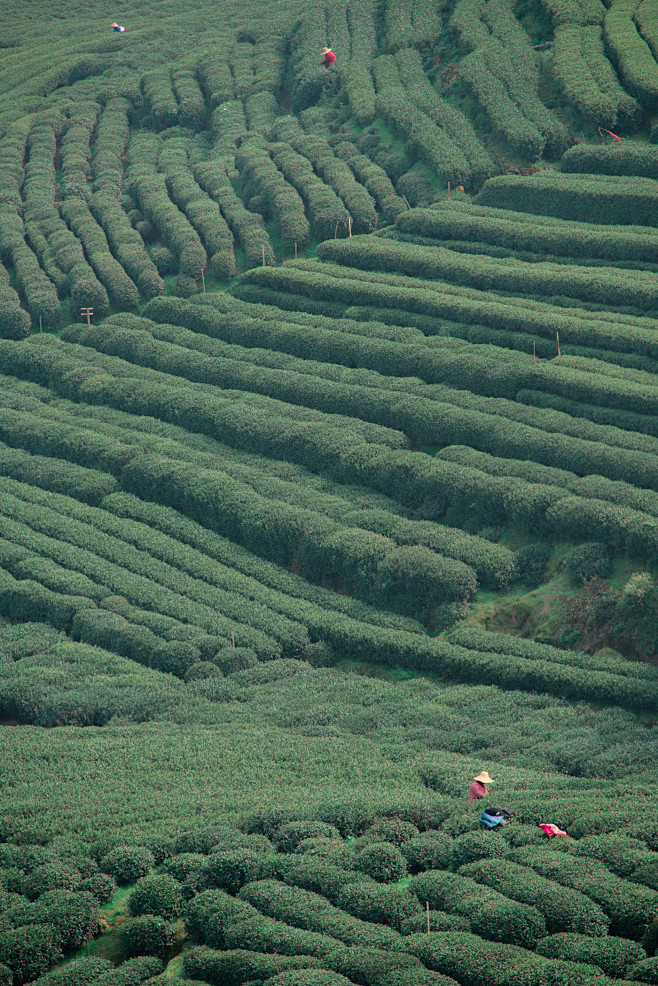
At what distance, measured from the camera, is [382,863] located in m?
22.2

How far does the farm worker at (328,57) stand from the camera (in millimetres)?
75938

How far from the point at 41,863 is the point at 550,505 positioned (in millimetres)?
20582

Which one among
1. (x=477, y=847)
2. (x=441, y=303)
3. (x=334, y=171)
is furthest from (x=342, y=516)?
(x=334, y=171)

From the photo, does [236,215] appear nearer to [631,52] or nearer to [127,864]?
[631,52]

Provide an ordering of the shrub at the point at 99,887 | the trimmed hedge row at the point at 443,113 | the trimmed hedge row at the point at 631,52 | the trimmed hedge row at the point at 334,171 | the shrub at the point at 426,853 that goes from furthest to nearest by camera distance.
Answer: the trimmed hedge row at the point at 443,113, the trimmed hedge row at the point at 631,52, the trimmed hedge row at the point at 334,171, the shrub at the point at 99,887, the shrub at the point at 426,853

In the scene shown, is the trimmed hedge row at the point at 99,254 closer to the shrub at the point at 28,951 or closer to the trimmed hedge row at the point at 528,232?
the trimmed hedge row at the point at 528,232

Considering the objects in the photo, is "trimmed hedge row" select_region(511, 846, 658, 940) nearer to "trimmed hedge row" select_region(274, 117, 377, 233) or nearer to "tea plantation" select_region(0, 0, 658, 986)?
"tea plantation" select_region(0, 0, 658, 986)

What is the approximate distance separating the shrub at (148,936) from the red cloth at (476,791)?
733cm

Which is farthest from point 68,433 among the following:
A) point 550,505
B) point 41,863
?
point 41,863

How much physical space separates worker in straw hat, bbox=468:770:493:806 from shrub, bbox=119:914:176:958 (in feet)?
24.1

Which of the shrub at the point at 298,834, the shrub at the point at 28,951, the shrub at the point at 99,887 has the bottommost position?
the shrub at the point at 28,951

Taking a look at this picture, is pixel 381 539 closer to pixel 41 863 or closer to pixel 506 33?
pixel 41 863

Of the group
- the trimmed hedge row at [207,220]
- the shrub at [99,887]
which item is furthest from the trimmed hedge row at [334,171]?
the shrub at [99,887]

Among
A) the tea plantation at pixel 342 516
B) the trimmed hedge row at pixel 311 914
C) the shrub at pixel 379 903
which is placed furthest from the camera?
the tea plantation at pixel 342 516
